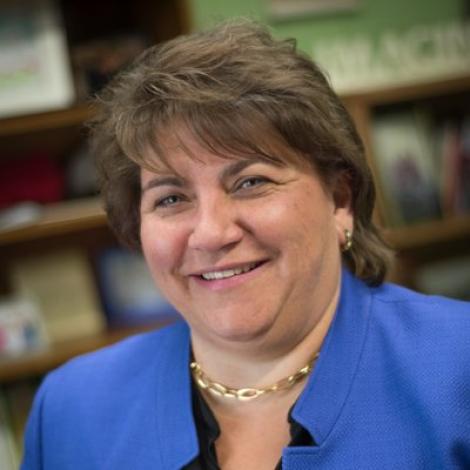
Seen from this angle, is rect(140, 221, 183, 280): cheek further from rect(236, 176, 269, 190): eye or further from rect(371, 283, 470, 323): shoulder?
rect(371, 283, 470, 323): shoulder

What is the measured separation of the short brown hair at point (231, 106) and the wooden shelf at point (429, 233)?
92 cm

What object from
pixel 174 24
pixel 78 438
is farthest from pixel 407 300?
pixel 174 24

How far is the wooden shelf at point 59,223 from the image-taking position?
1858 mm

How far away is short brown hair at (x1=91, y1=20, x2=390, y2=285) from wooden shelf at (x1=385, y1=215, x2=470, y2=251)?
0.92 meters

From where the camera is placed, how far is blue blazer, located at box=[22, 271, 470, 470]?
3.33ft

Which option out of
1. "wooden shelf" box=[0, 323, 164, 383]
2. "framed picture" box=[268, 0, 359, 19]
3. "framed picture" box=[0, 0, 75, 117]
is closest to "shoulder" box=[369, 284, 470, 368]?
"wooden shelf" box=[0, 323, 164, 383]

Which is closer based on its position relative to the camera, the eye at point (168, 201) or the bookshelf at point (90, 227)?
the eye at point (168, 201)

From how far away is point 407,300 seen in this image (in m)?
1.20

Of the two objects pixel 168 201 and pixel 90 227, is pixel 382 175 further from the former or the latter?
pixel 168 201

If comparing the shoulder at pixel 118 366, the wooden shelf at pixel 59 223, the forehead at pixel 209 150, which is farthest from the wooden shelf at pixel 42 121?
the forehead at pixel 209 150

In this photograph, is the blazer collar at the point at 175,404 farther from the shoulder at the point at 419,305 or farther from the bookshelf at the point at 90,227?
the bookshelf at the point at 90,227

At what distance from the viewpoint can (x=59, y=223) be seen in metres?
1.87

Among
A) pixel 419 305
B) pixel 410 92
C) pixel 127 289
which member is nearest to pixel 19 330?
pixel 127 289

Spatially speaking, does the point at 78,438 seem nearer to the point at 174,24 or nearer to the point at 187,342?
the point at 187,342
